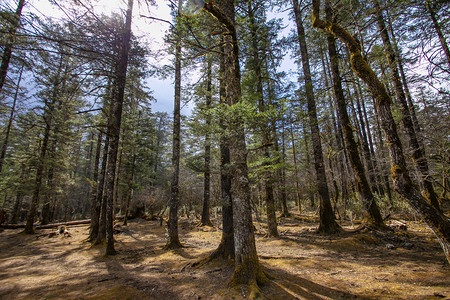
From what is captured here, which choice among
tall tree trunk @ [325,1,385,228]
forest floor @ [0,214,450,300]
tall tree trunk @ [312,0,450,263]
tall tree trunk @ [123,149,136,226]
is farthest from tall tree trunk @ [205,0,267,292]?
tall tree trunk @ [123,149,136,226]

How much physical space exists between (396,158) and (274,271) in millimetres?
3610

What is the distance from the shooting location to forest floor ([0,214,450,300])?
3.54 m

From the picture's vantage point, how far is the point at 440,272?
149 inches

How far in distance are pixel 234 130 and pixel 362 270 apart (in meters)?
4.41

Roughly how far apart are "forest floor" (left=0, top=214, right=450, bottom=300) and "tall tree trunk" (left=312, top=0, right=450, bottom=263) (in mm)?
1046

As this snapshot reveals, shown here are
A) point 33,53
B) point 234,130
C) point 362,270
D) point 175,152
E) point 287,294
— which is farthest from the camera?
point 175,152

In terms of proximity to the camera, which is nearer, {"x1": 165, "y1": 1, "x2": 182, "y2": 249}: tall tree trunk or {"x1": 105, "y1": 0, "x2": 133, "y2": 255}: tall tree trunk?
{"x1": 105, "y1": 0, "x2": 133, "y2": 255}: tall tree trunk

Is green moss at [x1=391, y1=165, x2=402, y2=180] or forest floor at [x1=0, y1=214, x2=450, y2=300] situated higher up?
green moss at [x1=391, y1=165, x2=402, y2=180]

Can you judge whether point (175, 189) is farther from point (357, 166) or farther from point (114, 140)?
point (357, 166)

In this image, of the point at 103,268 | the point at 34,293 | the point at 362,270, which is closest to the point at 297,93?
the point at 362,270

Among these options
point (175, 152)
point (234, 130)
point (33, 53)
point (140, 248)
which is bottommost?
point (140, 248)

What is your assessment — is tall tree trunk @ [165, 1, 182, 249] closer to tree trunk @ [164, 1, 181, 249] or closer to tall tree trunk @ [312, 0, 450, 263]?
tree trunk @ [164, 1, 181, 249]

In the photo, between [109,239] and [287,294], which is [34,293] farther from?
[287,294]

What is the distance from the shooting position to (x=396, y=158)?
344 cm
